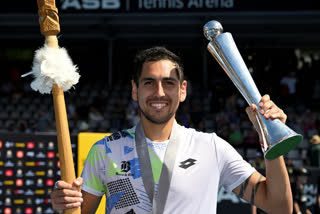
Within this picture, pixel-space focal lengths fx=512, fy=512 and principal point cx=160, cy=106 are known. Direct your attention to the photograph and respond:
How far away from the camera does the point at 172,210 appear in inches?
92.8

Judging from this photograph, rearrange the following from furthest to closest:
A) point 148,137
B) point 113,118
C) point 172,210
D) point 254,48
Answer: point 254,48
point 113,118
point 148,137
point 172,210

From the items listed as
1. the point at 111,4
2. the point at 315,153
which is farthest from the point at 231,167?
the point at 111,4

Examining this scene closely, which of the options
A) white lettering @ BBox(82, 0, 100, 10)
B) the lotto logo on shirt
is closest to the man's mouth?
A: the lotto logo on shirt

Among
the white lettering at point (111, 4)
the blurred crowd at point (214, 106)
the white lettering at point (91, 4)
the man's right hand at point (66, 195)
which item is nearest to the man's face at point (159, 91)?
the man's right hand at point (66, 195)

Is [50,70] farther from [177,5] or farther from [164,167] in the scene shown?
[177,5]

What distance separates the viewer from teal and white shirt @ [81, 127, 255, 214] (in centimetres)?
240

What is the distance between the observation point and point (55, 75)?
2.16m

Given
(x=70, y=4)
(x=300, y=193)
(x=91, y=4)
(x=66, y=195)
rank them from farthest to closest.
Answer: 1. (x=91, y=4)
2. (x=70, y=4)
3. (x=300, y=193)
4. (x=66, y=195)

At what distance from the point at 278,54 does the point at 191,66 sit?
386 centimetres

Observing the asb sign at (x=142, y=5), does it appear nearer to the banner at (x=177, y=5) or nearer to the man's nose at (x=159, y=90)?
the banner at (x=177, y=5)

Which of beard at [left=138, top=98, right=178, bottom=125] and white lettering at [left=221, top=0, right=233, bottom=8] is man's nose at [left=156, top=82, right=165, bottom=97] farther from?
white lettering at [left=221, top=0, right=233, bottom=8]

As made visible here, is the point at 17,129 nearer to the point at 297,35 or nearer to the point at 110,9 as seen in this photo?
the point at 110,9

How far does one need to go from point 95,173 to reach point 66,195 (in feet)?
1.19

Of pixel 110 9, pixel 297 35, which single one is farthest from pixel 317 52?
pixel 110 9
